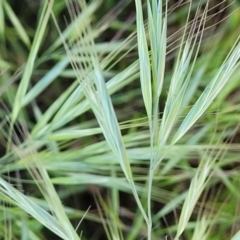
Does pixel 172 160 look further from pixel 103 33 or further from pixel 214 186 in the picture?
pixel 103 33

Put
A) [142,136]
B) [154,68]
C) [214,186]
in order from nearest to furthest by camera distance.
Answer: [154,68] < [142,136] < [214,186]

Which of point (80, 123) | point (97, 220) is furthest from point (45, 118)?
point (97, 220)

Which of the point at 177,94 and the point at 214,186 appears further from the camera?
the point at 214,186

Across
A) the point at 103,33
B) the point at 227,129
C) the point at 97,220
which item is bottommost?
the point at 97,220

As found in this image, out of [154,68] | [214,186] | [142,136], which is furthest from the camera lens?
[214,186]

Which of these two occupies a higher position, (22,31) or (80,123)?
(22,31)

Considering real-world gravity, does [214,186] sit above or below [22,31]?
below

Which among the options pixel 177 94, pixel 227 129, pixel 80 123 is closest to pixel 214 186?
pixel 227 129

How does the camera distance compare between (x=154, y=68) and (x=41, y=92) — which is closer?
(x=154, y=68)

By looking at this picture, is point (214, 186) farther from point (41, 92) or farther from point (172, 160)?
point (41, 92)
